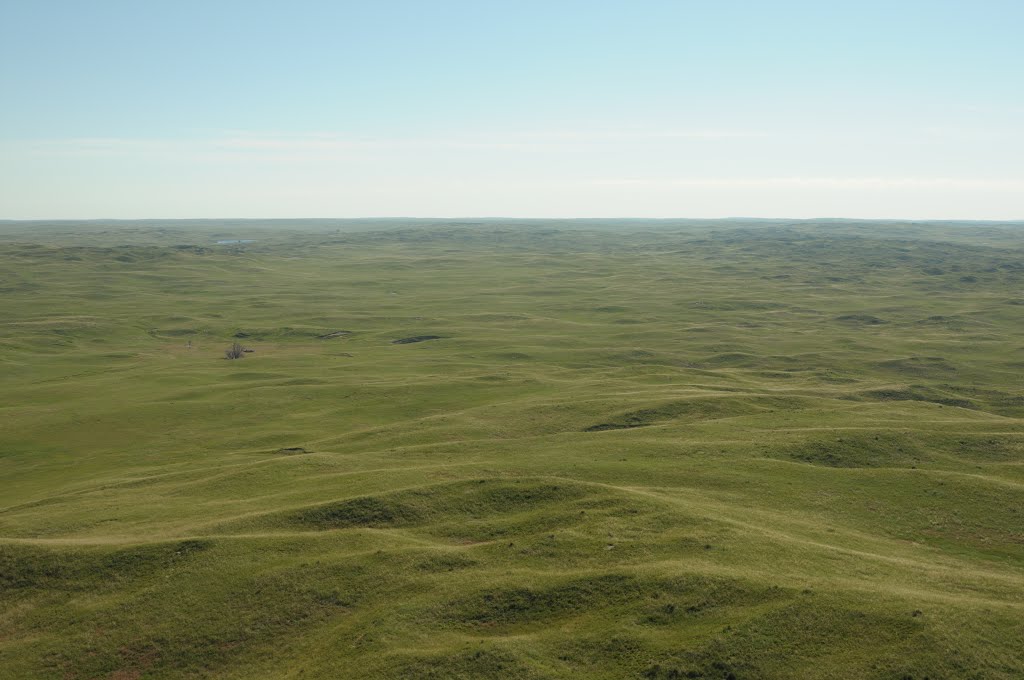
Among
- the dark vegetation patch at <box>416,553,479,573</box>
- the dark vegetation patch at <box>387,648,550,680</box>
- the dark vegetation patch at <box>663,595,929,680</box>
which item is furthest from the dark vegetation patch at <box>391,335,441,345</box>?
the dark vegetation patch at <box>663,595,929,680</box>

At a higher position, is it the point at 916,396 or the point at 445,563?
the point at 445,563

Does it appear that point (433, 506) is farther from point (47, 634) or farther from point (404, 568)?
point (47, 634)

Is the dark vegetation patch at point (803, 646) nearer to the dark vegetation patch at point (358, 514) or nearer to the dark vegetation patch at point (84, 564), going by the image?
the dark vegetation patch at point (358, 514)

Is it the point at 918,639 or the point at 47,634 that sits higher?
the point at 918,639

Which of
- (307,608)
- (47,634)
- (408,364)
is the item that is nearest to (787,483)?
(307,608)

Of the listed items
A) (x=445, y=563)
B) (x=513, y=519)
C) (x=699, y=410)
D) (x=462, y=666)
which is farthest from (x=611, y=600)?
(x=699, y=410)

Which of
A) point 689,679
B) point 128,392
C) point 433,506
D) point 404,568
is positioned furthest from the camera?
point 128,392

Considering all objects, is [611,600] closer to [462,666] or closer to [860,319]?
[462,666]

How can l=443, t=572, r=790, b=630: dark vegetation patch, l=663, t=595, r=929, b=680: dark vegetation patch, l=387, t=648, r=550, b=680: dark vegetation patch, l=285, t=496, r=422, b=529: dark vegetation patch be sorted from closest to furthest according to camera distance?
l=663, t=595, r=929, b=680: dark vegetation patch
l=387, t=648, r=550, b=680: dark vegetation patch
l=443, t=572, r=790, b=630: dark vegetation patch
l=285, t=496, r=422, b=529: dark vegetation patch

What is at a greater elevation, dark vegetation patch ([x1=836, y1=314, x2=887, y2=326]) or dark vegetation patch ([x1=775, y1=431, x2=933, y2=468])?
dark vegetation patch ([x1=836, y1=314, x2=887, y2=326])

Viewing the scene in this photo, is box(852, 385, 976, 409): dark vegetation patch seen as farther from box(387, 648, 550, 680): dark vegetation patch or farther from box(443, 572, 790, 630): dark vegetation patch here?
box(387, 648, 550, 680): dark vegetation patch

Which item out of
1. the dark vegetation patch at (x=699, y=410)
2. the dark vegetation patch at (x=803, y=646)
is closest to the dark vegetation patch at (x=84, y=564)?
the dark vegetation patch at (x=803, y=646)
